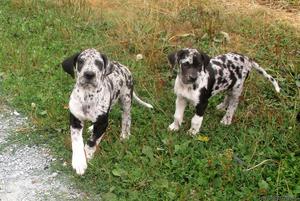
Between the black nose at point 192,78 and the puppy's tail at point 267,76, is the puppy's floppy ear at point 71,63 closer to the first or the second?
the black nose at point 192,78

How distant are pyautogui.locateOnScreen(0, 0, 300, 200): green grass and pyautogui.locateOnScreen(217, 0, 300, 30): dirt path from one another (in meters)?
0.29

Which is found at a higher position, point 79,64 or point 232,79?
point 79,64

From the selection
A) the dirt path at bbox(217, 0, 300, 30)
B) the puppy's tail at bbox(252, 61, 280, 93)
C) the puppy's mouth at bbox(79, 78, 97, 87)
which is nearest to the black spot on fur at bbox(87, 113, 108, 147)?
the puppy's mouth at bbox(79, 78, 97, 87)

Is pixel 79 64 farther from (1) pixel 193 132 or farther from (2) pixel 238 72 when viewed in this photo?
(2) pixel 238 72

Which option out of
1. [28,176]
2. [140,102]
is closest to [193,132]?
[140,102]

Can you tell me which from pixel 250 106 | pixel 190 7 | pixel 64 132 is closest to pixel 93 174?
pixel 64 132

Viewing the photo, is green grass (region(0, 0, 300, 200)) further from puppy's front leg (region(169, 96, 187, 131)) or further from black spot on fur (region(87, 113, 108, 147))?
black spot on fur (region(87, 113, 108, 147))

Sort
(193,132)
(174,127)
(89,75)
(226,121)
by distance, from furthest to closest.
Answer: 1. (226,121)
2. (174,127)
3. (193,132)
4. (89,75)

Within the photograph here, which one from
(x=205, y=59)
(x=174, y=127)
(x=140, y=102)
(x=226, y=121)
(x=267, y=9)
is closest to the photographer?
(x=205, y=59)

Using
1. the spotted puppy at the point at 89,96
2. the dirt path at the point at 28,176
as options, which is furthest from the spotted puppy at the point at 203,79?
the dirt path at the point at 28,176

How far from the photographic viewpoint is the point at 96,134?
5.99 meters

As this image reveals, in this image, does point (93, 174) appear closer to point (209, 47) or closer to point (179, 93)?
point (179, 93)

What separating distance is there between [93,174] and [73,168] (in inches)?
10.0

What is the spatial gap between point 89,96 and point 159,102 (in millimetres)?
2094
